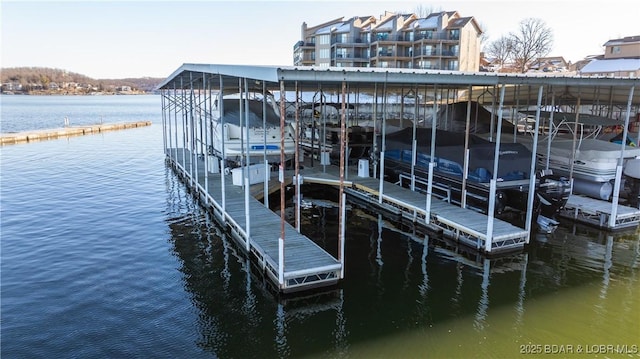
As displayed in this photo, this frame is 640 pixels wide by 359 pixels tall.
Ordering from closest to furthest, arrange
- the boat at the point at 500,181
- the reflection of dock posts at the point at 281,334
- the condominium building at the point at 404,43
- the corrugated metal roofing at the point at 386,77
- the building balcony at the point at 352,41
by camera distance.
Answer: the reflection of dock posts at the point at 281,334
the corrugated metal roofing at the point at 386,77
the boat at the point at 500,181
the condominium building at the point at 404,43
the building balcony at the point at 352,41

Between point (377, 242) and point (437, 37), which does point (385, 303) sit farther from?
point (437, 37)

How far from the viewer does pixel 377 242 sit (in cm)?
1105

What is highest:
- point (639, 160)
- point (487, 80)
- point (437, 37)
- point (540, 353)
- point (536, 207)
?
point (437, 37)

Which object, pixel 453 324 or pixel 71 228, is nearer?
pixel 453 324

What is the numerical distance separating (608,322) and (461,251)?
3483mm

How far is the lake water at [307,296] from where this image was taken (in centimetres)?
657

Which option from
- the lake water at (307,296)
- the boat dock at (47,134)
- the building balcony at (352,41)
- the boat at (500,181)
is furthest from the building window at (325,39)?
the lake water at (307,296)

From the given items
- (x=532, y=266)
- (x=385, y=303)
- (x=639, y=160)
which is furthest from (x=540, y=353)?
(x=639, y=160)

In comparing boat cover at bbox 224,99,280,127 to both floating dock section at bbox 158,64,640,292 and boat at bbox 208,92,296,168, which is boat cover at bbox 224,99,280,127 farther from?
floating dock section at bbox 158,64,640,292

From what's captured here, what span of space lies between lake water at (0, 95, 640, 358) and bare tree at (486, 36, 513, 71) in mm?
56513

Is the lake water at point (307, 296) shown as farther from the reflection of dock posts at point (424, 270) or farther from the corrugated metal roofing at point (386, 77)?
the corrugated metal roofing at point (386, 77)

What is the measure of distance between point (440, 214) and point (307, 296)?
15.7 ft

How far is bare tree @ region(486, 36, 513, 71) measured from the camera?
61728 mm

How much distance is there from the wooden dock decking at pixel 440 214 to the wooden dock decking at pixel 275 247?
3501 mm
